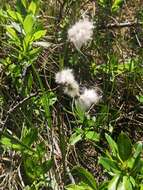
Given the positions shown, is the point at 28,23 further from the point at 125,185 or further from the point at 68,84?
the point at 125,185

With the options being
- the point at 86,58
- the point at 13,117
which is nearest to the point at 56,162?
the point at 13,117

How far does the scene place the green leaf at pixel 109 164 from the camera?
1.44 meters

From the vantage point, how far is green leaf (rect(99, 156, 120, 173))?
144 cm

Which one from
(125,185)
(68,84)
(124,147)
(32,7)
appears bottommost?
(125,185)

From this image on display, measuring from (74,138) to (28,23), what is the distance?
0.42 m

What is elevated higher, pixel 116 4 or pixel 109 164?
pixel 116 4

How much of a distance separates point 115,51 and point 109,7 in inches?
7.3

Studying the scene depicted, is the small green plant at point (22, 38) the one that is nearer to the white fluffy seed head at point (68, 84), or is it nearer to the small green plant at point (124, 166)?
the white fluffy seed head at point (68, 84)

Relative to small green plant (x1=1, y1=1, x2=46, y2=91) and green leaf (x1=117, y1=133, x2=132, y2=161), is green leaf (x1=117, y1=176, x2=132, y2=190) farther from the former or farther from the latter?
small green plant (x1=1, y1=1, x2=46, y2=91)

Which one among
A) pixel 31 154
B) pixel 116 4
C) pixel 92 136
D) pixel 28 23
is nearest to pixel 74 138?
pixel 92 136

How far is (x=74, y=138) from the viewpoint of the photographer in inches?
66.4

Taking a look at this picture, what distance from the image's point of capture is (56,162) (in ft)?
5.49

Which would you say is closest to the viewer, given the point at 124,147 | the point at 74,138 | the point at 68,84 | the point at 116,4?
A: the point at 68,84

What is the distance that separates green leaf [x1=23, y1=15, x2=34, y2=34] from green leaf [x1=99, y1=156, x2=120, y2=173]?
0.54 meters
